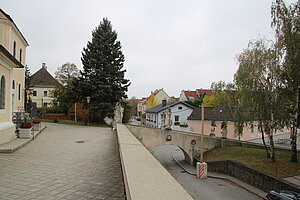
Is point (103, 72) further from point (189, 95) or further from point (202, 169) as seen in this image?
point (189, 95)

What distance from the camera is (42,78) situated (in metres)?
53.6

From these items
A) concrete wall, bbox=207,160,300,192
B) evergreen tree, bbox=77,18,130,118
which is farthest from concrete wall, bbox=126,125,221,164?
evergreen tree, bbox=77,18,130,118

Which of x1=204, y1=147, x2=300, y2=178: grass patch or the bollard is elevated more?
x1=204, y1=147, x2=300, y2=178: grass patch

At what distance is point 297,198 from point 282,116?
736 cm

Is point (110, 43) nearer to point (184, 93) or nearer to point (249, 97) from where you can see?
point (249, 97)

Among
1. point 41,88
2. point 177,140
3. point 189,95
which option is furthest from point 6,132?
point 189,95

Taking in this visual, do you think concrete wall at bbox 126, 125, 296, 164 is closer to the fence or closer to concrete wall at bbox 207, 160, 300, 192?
concrete wall at bbox 207, 160, 300, 192

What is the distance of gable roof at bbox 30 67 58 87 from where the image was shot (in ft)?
172

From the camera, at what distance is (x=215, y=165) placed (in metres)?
20.7

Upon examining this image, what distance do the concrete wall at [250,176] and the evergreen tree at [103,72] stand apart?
15.1 metres

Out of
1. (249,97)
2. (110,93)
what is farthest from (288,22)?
(110,93)

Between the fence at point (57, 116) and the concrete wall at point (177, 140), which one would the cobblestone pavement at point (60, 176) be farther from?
the fence at point (57, 116)

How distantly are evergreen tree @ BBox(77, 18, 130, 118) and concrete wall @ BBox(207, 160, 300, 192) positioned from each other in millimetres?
15121

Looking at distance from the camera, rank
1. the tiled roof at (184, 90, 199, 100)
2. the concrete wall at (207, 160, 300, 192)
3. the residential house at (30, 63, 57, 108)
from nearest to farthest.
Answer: the concrete wall at (207, 160, 300, 192), the residential house at (30, 63, 57, 108), the tiled roof at (184, 90, 199, 100)
